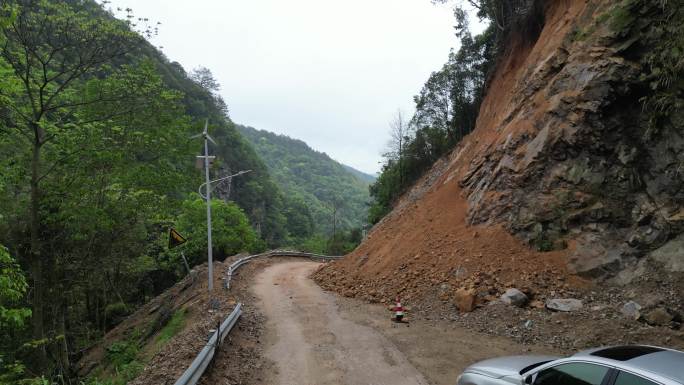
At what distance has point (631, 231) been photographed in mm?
10766

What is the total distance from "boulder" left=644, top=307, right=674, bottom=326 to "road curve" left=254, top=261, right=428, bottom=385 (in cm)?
534

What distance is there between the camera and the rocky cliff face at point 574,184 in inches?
420

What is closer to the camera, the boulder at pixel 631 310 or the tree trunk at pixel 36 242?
the boulder at pixel 631 310

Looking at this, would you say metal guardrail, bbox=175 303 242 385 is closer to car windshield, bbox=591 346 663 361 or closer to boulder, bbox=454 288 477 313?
car windshield, bbox=591 346 663 361

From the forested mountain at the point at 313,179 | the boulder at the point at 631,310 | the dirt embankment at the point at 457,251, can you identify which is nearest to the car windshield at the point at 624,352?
the boulder at the point at 631,310

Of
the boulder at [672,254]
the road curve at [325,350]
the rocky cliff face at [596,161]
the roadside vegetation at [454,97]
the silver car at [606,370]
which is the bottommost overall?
the road curve at [325,350]

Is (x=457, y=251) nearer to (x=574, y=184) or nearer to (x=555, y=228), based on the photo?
(x=555, y=228)

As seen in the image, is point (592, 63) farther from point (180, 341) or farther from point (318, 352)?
point (180, 341)

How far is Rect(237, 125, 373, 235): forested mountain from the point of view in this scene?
407ft

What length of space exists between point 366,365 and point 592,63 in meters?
11.7

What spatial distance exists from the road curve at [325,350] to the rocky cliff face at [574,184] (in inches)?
120

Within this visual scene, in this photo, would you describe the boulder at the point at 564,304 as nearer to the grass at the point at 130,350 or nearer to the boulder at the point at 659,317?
the boulder at the point at 659,317

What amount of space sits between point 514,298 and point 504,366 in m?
5.68

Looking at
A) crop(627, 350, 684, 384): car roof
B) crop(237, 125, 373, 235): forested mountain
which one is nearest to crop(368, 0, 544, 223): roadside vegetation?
crop(627, 350, 684, 384): car roof
